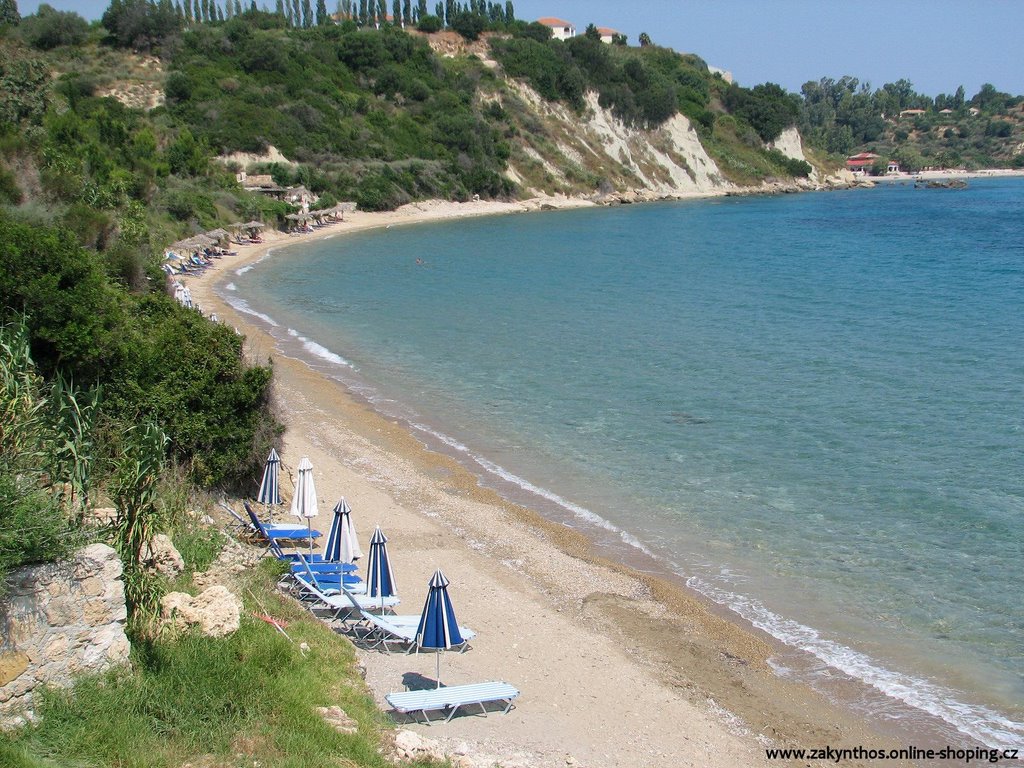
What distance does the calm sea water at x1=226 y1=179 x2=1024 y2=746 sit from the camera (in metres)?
11.7

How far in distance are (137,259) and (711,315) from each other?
21214mm

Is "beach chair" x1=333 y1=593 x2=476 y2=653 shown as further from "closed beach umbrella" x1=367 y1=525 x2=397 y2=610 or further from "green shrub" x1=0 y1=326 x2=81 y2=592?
"green shrub" x1=0 y1=326 x2=81 y2=592

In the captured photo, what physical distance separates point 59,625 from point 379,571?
4591mm

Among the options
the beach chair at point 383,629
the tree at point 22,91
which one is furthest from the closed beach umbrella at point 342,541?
the tree at point 22,91

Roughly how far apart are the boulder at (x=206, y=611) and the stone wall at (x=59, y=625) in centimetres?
75

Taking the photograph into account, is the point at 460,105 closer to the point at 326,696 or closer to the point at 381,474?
the point at 381,474

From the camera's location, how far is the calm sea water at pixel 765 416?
1174cm

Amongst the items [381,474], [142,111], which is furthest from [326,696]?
[142,111]

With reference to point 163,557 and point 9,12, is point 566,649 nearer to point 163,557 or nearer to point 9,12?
point 163,557

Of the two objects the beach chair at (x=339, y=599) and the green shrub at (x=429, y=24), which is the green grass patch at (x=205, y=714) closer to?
the beach chair at (x=339, y=599)

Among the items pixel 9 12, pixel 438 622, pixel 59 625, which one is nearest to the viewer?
pixel 59 625

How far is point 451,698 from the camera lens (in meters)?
9.09

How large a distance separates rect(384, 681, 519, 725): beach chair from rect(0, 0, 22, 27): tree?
106264 millimetres

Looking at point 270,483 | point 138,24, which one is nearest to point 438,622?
point 270,483
